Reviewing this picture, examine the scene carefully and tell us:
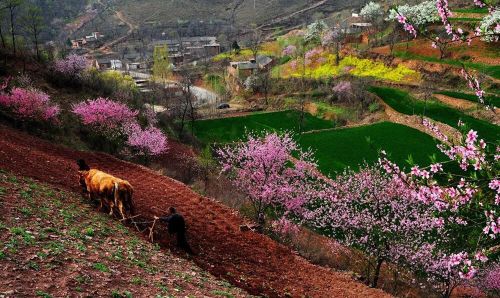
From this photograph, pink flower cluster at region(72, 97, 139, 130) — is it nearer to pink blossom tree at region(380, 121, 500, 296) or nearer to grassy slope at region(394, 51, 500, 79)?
pink blossom tree at region(380, 121, 500, 296)

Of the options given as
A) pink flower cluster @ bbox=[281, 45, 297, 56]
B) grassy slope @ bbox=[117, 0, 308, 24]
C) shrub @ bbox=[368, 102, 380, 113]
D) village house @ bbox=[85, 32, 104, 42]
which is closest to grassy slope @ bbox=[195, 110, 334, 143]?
shrub @ bbox=[368, 102, 380, 113]

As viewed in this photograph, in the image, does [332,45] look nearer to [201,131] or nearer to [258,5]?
[201,131]

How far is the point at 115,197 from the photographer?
15.9 metres

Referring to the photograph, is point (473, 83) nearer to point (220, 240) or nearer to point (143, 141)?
point (220, 240)

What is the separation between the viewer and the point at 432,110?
56.6 m

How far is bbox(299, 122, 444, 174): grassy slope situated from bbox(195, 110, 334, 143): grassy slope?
21.5 ft

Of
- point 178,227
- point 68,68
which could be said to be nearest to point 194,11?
point 68,68

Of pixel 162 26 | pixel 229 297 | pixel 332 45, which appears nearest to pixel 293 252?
pixel 229 297

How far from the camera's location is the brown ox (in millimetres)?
15816

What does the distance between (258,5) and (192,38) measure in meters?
48.6

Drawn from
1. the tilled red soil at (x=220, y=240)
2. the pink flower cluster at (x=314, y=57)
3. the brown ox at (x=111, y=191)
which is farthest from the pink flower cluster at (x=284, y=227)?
the pink flower cluster at (x=314, y=57)

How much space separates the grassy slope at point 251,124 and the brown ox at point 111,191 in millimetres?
38643

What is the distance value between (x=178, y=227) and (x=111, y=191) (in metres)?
2.97

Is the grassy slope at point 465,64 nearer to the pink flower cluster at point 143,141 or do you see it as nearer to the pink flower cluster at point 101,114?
the pink flower cluster at point 143,141
